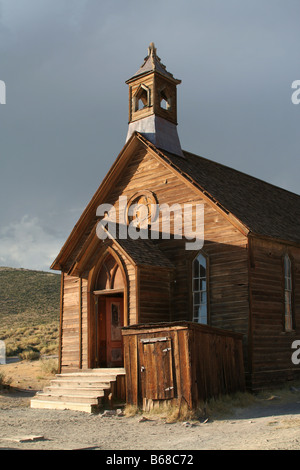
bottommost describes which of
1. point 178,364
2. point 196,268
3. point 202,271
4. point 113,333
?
point 178,364

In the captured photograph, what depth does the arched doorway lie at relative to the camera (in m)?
16.6

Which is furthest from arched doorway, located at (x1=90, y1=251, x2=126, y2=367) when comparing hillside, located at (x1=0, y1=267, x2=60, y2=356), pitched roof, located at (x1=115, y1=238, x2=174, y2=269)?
hillside, located at (x1=0, y1=267, x2=60, y2=356)

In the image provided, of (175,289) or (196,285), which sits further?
(175,289)

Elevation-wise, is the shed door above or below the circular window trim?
below

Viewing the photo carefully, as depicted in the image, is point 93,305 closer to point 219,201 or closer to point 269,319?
point 219,201

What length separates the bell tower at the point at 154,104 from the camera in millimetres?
20266

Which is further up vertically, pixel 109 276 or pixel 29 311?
pixel 109 276

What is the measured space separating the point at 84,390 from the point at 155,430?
155 inches

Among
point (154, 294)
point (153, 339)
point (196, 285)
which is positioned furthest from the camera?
point (196, 285)

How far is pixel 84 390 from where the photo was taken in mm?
14859

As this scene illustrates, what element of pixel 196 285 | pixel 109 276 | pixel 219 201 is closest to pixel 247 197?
pixel 219 201

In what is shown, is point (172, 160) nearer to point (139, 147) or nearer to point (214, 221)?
point (139, 147)

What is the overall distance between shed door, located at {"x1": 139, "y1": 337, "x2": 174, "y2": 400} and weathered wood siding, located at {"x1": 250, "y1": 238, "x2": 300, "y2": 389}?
3252mm

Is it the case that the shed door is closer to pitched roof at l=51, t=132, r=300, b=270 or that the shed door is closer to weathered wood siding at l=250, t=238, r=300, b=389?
pitched roof at l=51, t=132, r=300, b=270
